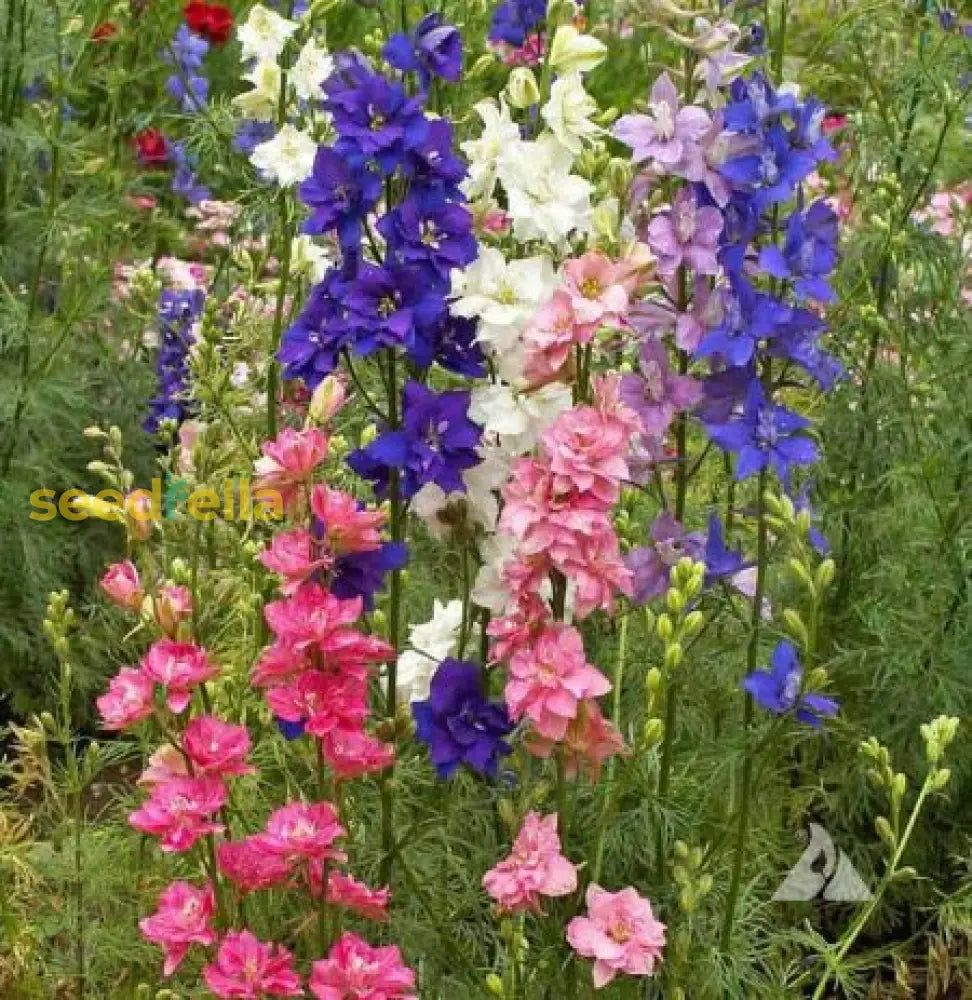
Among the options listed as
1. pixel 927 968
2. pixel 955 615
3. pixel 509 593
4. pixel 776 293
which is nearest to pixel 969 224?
pixel 955 615

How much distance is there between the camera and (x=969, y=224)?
358cm

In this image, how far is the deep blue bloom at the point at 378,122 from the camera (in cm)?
223

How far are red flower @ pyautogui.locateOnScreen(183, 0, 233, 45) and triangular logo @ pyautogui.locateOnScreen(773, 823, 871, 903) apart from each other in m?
3.32

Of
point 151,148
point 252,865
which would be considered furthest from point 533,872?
point 151,148

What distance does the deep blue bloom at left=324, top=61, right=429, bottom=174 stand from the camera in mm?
2234

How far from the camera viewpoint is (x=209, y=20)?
207 inches

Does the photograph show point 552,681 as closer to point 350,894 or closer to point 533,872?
point 533,872

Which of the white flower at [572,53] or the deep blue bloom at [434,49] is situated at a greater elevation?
the white flower at [572,53]

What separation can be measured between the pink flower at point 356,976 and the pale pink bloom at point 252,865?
0.12 meters

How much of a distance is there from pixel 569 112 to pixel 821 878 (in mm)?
1232

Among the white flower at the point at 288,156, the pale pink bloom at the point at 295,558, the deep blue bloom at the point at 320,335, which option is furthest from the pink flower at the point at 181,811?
the white flower at the point at 288,156

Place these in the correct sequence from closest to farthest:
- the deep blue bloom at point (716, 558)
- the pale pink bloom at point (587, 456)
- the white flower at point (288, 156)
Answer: the pale pink bloom at point (587, 456) → the deep blue bloom at point (716, 558) → the white flower at point (288, 156)

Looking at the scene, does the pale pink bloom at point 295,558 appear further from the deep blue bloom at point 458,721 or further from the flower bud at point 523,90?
the flower bud at point 523,90

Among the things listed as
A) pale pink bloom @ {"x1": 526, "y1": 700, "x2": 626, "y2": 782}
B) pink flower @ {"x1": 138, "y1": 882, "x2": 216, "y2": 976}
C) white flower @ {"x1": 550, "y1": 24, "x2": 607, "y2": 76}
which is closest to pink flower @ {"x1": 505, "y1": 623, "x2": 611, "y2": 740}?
pale pink bloom @ {"x1": 526, "y1": 700, "x2": 626, "y2": 782}
